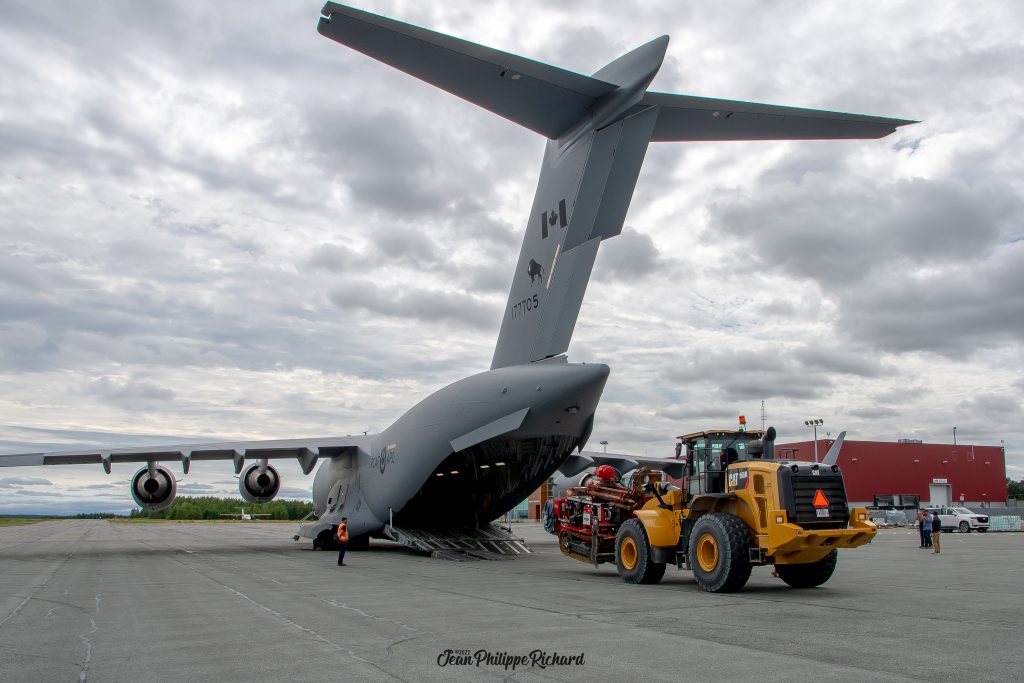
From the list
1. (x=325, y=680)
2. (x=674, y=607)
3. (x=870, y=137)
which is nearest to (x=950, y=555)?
(x=870, y=137)

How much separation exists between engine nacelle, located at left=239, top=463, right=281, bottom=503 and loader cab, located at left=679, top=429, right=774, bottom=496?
586 inches

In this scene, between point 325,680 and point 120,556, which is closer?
point 325,680

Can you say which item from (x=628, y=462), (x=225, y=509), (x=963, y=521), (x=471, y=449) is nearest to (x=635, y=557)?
(x=471, y=449)

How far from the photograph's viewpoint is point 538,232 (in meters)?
15.0

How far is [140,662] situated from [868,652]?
5.56 m

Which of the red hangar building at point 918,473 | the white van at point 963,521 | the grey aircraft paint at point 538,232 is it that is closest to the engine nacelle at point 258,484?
the grey aircraft paint at point 538,232

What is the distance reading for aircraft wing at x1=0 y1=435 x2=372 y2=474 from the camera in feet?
69.7

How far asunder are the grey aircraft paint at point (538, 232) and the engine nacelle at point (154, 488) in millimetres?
6576

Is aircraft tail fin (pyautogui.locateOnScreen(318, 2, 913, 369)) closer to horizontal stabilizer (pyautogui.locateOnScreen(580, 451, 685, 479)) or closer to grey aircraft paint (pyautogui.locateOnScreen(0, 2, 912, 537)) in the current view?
grey aircraft paint (pyautogui.locateOnScreen(0, 2, 912, 537))

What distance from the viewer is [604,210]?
44.2 ft

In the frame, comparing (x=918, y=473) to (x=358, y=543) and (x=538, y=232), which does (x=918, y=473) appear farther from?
(x=538, y=232)

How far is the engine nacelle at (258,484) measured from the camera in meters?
23.6

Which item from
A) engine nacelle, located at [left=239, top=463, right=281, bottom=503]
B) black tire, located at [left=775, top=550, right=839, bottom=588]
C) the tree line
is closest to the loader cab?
black tire, located at [left=775, top=550, right=839, bottom=588]

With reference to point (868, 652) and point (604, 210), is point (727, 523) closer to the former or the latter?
point (868, 652)
